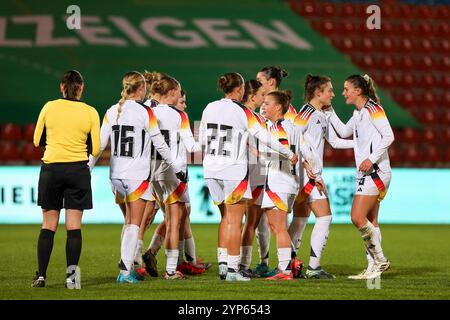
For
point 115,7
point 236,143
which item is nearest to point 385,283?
point 236,143

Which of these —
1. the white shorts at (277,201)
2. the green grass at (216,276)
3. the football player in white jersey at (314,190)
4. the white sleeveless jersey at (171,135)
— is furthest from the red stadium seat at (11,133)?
A: the white shorts at (277,201)

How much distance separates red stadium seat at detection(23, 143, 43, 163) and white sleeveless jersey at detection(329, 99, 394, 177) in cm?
1056

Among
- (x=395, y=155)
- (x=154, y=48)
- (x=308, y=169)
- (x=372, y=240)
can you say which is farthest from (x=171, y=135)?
(x=154, y=48)

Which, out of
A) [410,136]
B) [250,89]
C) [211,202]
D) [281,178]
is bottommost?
[211,202]

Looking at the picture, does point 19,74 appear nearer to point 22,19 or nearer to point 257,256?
point 22,19

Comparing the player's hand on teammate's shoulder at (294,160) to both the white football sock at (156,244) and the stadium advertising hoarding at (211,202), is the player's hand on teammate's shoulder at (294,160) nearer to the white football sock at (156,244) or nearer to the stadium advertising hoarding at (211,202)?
the white football sock at (156,244)

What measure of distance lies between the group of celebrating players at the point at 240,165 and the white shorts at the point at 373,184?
10 mm

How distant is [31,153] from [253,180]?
10.7m

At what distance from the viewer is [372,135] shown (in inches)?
380

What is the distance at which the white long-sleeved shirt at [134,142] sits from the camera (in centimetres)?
882

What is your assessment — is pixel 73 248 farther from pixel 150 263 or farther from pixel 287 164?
pixel 287 164

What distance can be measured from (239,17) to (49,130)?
1588cm

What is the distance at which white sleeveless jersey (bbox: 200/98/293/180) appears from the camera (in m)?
9.03

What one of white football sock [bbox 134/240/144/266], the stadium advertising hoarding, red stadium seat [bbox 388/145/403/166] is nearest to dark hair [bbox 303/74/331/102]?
white football sock [bbox 134/240/144/266]
